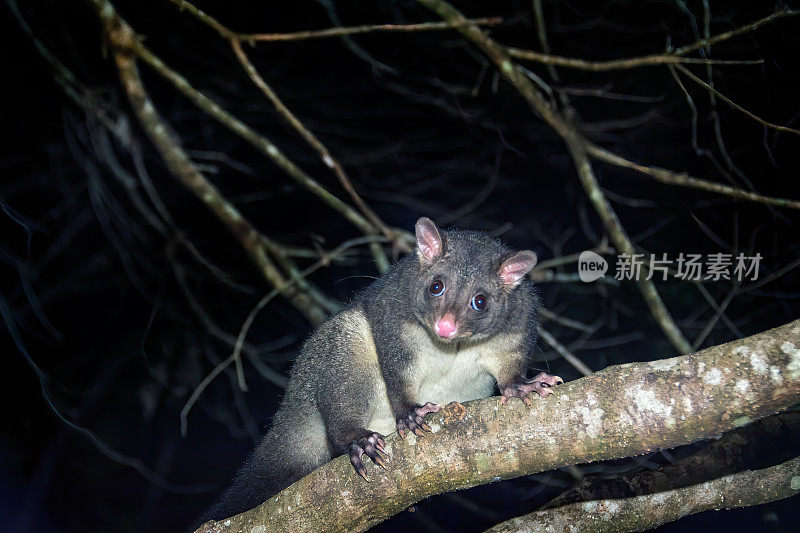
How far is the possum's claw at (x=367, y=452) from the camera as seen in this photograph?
2.96 m

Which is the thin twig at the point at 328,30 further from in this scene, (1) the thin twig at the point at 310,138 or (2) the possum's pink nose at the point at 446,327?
(2) the possum's pink nose at the point at 446,327

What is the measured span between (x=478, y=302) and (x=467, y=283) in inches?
5.1

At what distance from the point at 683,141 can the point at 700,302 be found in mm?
1762

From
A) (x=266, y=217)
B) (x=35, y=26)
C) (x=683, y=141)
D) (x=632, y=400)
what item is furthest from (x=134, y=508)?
(x=683, y=141)

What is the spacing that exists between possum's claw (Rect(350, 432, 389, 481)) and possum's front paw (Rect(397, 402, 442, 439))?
0.12m

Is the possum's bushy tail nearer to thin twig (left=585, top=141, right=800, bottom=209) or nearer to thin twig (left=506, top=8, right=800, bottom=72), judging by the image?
thin twig (left=585, top=141, right=800, bottom=209)

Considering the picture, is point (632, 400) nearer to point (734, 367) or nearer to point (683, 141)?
point (734, 367)

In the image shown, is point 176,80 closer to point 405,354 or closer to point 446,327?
point 405,354

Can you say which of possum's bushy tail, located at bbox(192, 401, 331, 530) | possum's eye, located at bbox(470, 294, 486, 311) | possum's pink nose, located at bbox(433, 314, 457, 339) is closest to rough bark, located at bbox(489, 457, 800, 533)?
possum's pink nose, located at bbox(433, 314, 457, 339)

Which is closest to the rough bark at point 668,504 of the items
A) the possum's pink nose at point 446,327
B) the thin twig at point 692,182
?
the possum's pink nose at point 446,327

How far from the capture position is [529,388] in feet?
9.89

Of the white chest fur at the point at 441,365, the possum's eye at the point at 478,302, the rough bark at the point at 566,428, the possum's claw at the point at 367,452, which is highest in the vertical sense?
the possum's eye at the point at 478,302

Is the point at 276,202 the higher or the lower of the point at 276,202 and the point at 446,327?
the higher

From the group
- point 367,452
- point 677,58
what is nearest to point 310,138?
point 367,452
